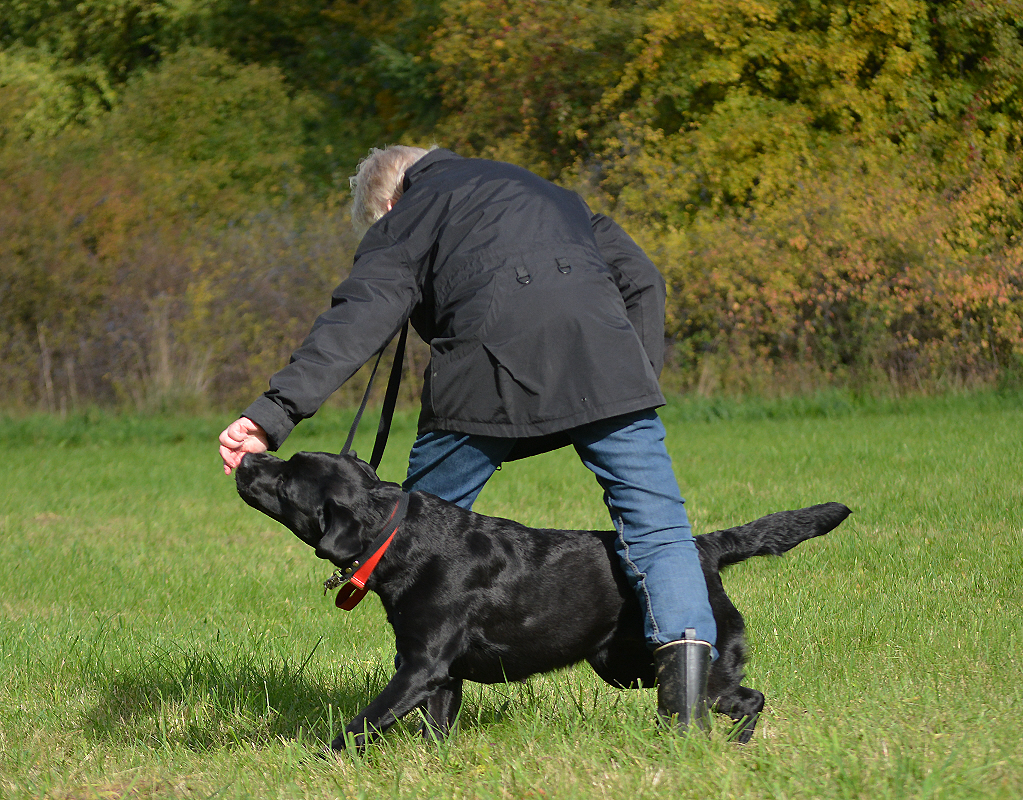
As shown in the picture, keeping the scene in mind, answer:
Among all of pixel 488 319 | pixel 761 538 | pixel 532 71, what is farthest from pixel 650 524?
pixel 532 71

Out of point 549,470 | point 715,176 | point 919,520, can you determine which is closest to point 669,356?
point 715,176

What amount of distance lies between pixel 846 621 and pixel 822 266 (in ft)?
34.3

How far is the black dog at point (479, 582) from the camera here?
2980mm

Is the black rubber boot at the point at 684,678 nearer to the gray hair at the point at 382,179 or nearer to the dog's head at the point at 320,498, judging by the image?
the dog's head at the point at 320,498

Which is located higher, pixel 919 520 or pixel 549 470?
pixel 919 520

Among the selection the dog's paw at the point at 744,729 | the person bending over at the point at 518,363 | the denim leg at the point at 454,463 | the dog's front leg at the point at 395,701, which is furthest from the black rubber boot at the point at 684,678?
the denim leg at the point at 454,463

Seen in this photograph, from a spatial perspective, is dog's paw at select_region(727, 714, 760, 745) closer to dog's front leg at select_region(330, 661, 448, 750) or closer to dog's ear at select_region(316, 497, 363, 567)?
dog's front leg at select_region(330, 661, 448, 750)

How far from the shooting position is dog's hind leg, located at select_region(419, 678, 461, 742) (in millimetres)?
3322

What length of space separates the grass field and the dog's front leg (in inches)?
3.7

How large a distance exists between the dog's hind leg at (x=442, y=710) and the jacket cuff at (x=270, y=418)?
988 millimetres

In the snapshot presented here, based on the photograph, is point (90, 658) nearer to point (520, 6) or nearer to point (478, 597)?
point (478, 597)

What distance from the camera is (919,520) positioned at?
626 cm

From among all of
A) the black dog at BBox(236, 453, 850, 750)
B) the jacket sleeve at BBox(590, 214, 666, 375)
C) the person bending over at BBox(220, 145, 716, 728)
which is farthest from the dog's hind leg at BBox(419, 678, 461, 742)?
the jacket sleeve at BBox(590, 214, 666, 375)

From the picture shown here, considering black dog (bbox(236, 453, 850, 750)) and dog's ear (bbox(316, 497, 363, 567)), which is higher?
dog's ear (bbox(316, 497, 363, 567))
